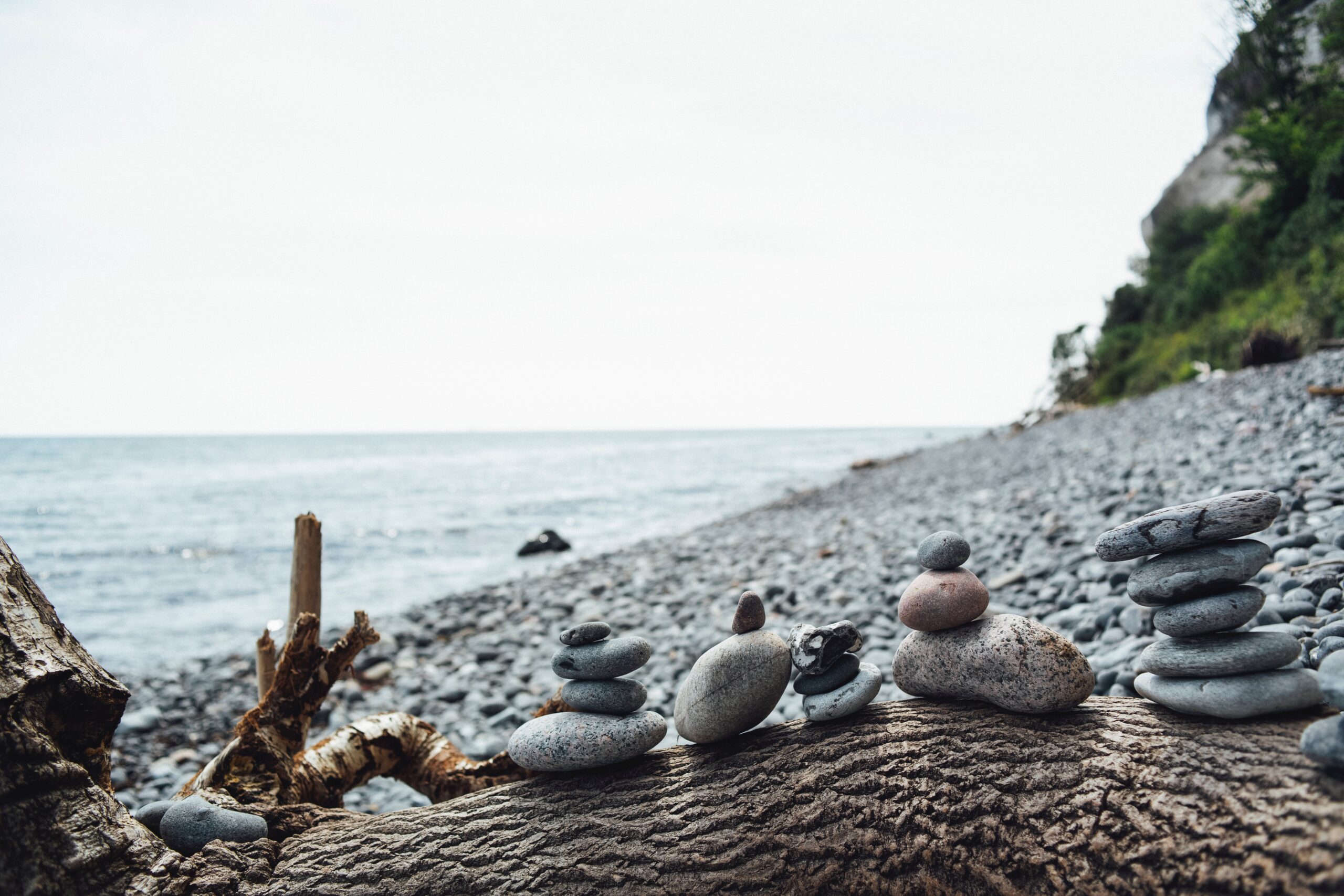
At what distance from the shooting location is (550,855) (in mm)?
2174

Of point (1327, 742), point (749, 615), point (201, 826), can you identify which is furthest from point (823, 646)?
point (201, 826)

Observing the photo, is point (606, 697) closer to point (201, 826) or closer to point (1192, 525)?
point (201, 826)

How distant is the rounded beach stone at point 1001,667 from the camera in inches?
86.0

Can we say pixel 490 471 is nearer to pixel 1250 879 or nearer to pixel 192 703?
pixel 192 703

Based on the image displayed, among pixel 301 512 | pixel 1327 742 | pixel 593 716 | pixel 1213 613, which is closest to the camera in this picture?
pixel 1327 742

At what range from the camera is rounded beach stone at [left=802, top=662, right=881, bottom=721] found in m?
2.36

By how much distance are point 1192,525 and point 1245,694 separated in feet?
1.54

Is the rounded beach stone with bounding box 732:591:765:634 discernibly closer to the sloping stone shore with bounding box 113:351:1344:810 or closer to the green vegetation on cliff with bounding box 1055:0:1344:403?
the sloping stone shore with bounding box 113:351:1344:810

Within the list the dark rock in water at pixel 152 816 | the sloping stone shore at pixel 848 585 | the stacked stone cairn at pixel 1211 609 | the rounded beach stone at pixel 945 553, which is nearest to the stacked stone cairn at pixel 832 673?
the rounded beach stone at pixel 945 553

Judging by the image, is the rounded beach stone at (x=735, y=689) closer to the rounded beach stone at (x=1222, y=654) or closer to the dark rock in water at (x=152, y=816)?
the rounded beach stone at (x=1222, y=654)

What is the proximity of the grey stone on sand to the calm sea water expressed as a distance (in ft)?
18.4

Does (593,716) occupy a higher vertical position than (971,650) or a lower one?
lower

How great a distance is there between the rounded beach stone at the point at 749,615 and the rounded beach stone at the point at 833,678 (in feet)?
0.80

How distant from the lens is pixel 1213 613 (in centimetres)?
208
